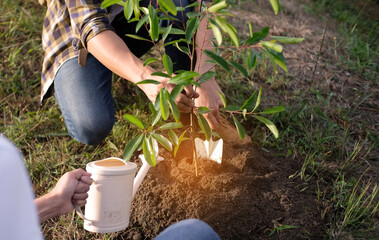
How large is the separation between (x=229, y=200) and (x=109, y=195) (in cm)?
47

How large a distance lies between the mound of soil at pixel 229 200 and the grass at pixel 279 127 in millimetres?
61

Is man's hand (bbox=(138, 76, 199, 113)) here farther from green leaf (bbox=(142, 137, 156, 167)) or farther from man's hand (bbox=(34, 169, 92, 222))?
man's hand (bbox=(34, 169, 92, 222))

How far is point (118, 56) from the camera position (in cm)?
176

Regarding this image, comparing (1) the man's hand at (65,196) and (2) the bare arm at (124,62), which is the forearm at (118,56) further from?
(1) the man's hand at (65,196)

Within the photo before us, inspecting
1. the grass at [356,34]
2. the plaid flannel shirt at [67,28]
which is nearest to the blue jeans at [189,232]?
the plaid flannel shirt at [67,28]

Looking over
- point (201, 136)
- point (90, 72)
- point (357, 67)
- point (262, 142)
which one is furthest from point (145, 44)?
point (357, 67)

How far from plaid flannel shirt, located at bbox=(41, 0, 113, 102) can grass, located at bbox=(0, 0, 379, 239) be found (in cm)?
31

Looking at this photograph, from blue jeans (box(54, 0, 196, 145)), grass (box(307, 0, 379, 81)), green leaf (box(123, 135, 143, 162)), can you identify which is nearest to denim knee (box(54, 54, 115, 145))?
blue jeans (box(54, 0, 196, 145))

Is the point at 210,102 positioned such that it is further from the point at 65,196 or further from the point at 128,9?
the point at 65,196

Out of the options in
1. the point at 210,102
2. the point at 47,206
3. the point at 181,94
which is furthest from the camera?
the point at 210,102

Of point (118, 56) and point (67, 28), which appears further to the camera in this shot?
point (67, 28)

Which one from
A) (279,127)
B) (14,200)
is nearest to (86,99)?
(279,127)

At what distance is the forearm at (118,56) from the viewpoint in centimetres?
170

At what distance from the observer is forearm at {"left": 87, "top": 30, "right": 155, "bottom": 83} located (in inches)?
66.9
